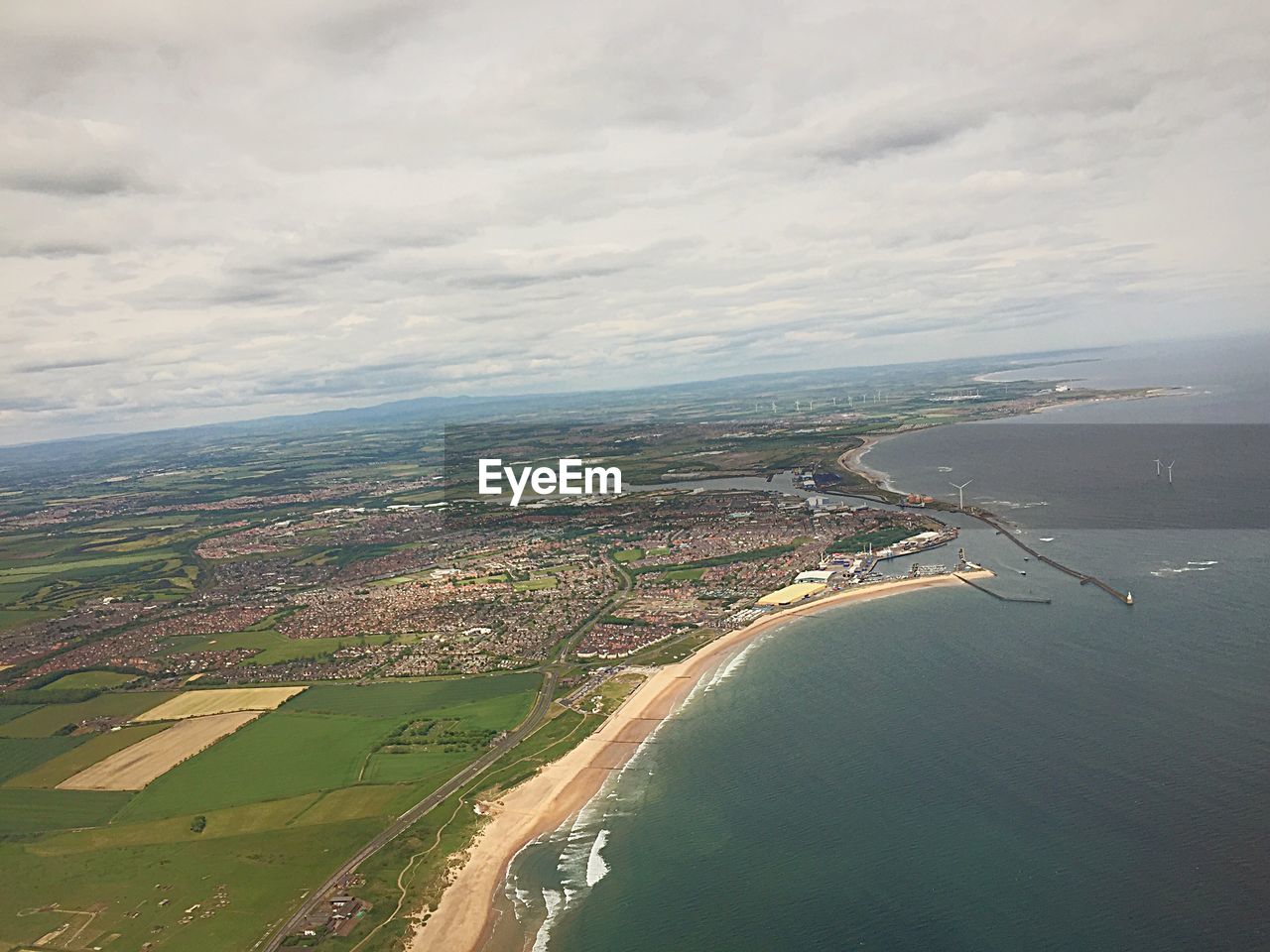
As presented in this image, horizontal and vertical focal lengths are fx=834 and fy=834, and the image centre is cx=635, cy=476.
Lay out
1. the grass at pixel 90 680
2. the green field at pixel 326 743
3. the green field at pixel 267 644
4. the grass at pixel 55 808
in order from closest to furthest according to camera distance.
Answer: the grass at pixel 55 808, the green field at pixel 326 743, the grass at pixel 90 680, the green field at pixel 267 644

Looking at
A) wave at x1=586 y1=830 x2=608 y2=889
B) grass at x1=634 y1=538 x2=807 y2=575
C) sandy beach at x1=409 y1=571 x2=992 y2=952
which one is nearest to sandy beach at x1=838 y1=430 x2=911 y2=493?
grass at x1=634 y1=538 x2=807 y2=575

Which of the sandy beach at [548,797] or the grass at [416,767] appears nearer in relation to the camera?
the sandy beach at [548,797]

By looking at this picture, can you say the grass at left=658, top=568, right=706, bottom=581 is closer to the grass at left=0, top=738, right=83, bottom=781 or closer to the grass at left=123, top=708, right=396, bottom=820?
the grass at left=123, top=708, right=396, bottom=820

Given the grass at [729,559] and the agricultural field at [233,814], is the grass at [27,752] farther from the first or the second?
the grass at [729,559]

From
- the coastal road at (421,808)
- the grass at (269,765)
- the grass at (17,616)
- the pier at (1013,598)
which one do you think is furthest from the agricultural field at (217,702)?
the pier at (1013,598)

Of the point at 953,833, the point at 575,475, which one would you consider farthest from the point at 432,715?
the point at 575,475

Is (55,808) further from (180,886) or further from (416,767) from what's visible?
(416,767)

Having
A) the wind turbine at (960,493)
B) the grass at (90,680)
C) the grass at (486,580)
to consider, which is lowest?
the grass at (90,680)
